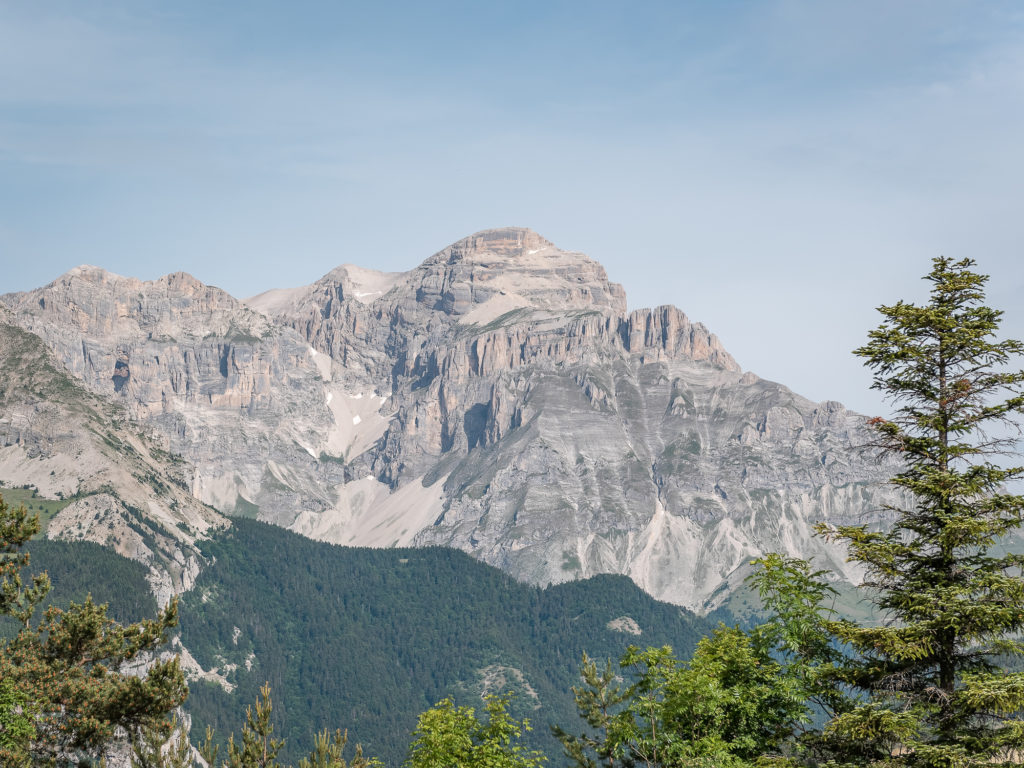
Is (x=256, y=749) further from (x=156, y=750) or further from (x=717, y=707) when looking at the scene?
(x=717, y=707)

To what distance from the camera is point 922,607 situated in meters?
31.5

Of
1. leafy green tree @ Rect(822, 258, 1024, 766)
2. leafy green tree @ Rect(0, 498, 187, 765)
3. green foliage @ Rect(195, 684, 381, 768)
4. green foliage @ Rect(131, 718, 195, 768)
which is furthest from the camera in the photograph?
green foliage @ Rect(195, 684, 381, 768)

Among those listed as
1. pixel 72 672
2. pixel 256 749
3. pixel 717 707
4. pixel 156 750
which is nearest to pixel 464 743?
pixel 717 707

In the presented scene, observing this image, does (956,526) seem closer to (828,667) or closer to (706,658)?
(828,667)

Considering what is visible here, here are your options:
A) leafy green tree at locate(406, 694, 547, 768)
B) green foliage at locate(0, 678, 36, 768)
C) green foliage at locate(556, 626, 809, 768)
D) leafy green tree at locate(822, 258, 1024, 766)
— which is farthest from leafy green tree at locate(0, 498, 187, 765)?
leafy green tree at locate(822, 258, 1024, 766)

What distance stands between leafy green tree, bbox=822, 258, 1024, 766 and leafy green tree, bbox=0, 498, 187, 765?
31.2m

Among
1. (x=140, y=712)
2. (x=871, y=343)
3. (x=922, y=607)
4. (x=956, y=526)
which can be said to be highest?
(x=871, y=343)

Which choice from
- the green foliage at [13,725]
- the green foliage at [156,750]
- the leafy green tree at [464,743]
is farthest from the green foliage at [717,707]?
the green foliage at [13,725]

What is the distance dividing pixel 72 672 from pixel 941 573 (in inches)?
1433

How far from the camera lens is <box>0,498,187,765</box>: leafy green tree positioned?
46.8 metres

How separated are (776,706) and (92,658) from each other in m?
30.9

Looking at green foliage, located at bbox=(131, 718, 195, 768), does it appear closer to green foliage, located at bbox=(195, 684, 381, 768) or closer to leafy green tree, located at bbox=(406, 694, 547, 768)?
green foliage, located at bbox=(195, 684, 381, 768)

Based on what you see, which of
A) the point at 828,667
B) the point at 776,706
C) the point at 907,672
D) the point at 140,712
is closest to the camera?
the point at 907,672

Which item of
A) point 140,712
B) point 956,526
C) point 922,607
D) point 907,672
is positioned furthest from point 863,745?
point 140,712
